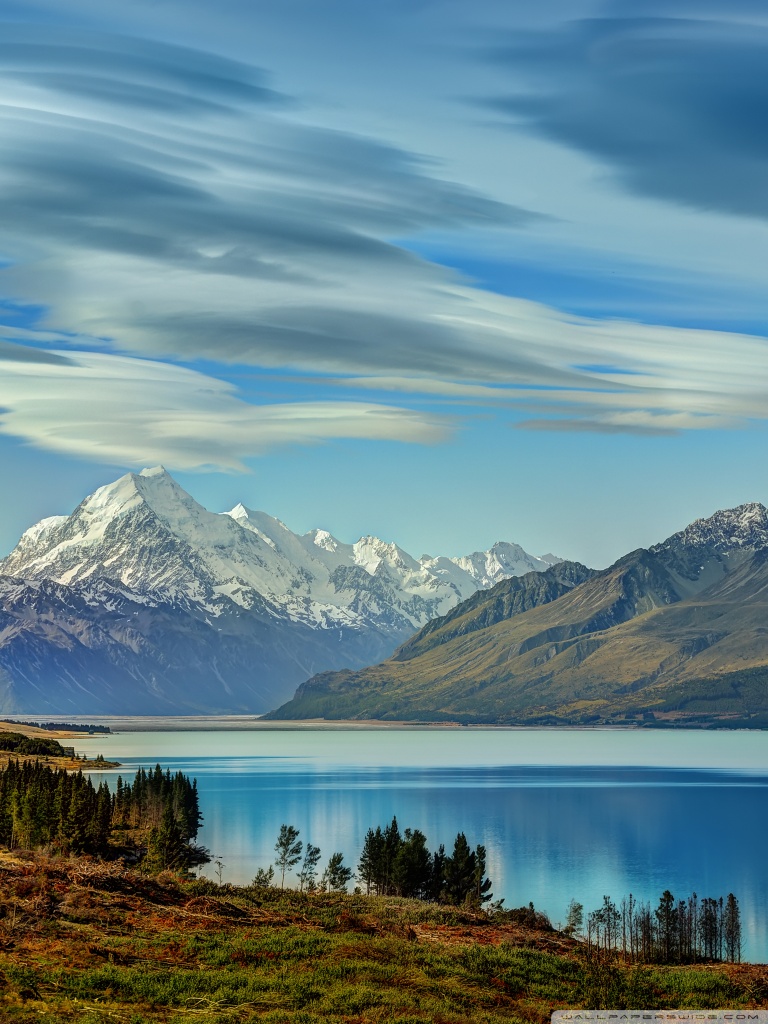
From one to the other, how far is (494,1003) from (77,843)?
60492mm

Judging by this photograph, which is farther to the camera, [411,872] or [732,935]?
[411,872]

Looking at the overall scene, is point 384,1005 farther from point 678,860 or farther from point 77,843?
point 678,860

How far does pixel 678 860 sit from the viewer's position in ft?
579

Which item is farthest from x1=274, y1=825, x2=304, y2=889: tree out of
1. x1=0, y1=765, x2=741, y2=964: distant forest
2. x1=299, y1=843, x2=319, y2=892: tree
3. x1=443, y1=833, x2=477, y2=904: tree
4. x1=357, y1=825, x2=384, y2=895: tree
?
x1=443, y1=833, x2=477, y2=904: tree

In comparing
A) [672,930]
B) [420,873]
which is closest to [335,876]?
[420,873]

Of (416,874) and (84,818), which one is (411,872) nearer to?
(416,874)

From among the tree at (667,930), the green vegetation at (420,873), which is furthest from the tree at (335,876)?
the tree at (667,930)

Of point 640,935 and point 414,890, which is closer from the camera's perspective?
point 640,935

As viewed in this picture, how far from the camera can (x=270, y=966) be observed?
45.4m

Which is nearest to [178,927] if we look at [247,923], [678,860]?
[247,923]

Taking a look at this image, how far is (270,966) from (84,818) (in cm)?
6177

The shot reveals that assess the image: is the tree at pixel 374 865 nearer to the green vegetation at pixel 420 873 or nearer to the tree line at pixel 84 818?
the green vegetation at pixel 420 873

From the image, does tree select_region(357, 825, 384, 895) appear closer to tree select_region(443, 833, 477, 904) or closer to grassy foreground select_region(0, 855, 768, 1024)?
tree select_region(443, 833, 477, 904)

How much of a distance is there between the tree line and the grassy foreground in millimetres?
38151
